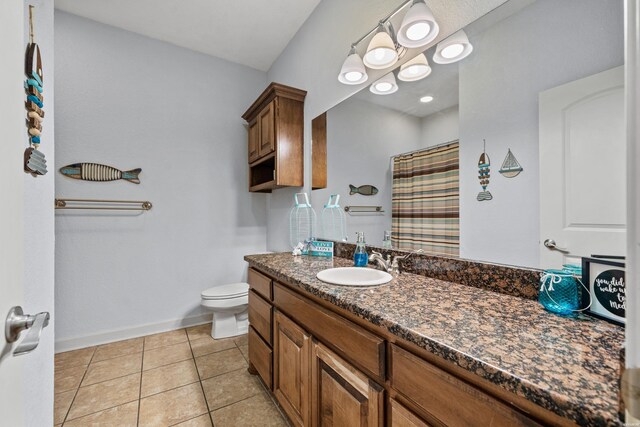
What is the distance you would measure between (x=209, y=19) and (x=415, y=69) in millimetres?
1918

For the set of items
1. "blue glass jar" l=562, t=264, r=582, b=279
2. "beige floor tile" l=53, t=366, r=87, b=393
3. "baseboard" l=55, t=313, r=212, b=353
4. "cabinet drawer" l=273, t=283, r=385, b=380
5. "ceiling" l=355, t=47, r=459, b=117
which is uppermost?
"ceiling" l=355, t=47, r=459, b=117

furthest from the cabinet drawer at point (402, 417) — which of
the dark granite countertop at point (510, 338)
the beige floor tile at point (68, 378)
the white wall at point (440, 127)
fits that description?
the beige floor tile at point (68, 378)

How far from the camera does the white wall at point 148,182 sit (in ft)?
7.36

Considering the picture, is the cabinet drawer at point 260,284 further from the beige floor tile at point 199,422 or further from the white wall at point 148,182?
the white wall at point 148,182

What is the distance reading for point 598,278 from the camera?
0.74 metres

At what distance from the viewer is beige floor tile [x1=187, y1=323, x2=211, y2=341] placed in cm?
249

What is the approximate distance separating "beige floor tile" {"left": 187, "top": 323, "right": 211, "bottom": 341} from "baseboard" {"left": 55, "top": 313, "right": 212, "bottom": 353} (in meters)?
0.07

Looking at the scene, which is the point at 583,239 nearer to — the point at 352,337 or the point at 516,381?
the point at 516,381

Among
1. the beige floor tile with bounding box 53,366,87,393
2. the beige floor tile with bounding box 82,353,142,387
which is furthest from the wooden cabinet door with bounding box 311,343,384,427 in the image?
the beige floor tile with bounding box 53,366,87,393

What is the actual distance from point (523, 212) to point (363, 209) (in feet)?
2.98

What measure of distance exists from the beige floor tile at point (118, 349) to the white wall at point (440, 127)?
2687 millimetres

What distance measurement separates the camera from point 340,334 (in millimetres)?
960

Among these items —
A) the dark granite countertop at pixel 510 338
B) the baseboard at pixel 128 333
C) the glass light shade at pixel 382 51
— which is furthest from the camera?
the baseboard at pixel 128 333

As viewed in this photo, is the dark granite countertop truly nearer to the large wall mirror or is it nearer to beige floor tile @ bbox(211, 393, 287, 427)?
the large wall mirror
